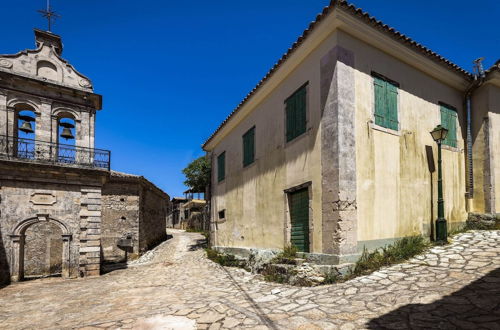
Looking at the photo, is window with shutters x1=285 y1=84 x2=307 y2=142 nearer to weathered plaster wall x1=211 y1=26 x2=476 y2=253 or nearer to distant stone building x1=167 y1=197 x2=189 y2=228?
weathered plaster wall x1=211 y1=26 x2=476 y2=253

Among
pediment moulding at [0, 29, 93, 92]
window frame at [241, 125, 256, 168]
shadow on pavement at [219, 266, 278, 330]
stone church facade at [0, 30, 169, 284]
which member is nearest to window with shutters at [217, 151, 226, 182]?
window frame at [241, 125, 256, 168]

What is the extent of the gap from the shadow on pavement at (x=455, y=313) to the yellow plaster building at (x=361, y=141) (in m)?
2.10

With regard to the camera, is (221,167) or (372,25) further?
(221,167)

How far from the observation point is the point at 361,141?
6.77m

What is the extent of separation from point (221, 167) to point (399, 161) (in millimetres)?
9103

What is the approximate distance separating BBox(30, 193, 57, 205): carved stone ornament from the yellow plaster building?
26.0 feet

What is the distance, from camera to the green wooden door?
7.48 metres

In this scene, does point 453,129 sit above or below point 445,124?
below

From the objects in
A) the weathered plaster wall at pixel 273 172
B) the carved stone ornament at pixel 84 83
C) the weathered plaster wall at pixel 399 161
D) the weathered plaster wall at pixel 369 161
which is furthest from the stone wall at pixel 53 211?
the weathered plaster wall at pixel 399 161

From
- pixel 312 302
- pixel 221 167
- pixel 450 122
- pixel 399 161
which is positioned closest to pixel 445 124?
pixel 450 122

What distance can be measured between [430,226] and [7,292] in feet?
42.5

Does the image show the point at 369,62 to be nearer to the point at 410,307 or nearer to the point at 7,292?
the point at 410,307

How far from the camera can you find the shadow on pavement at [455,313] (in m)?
3.50

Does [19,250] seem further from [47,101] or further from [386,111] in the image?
[386,111]
